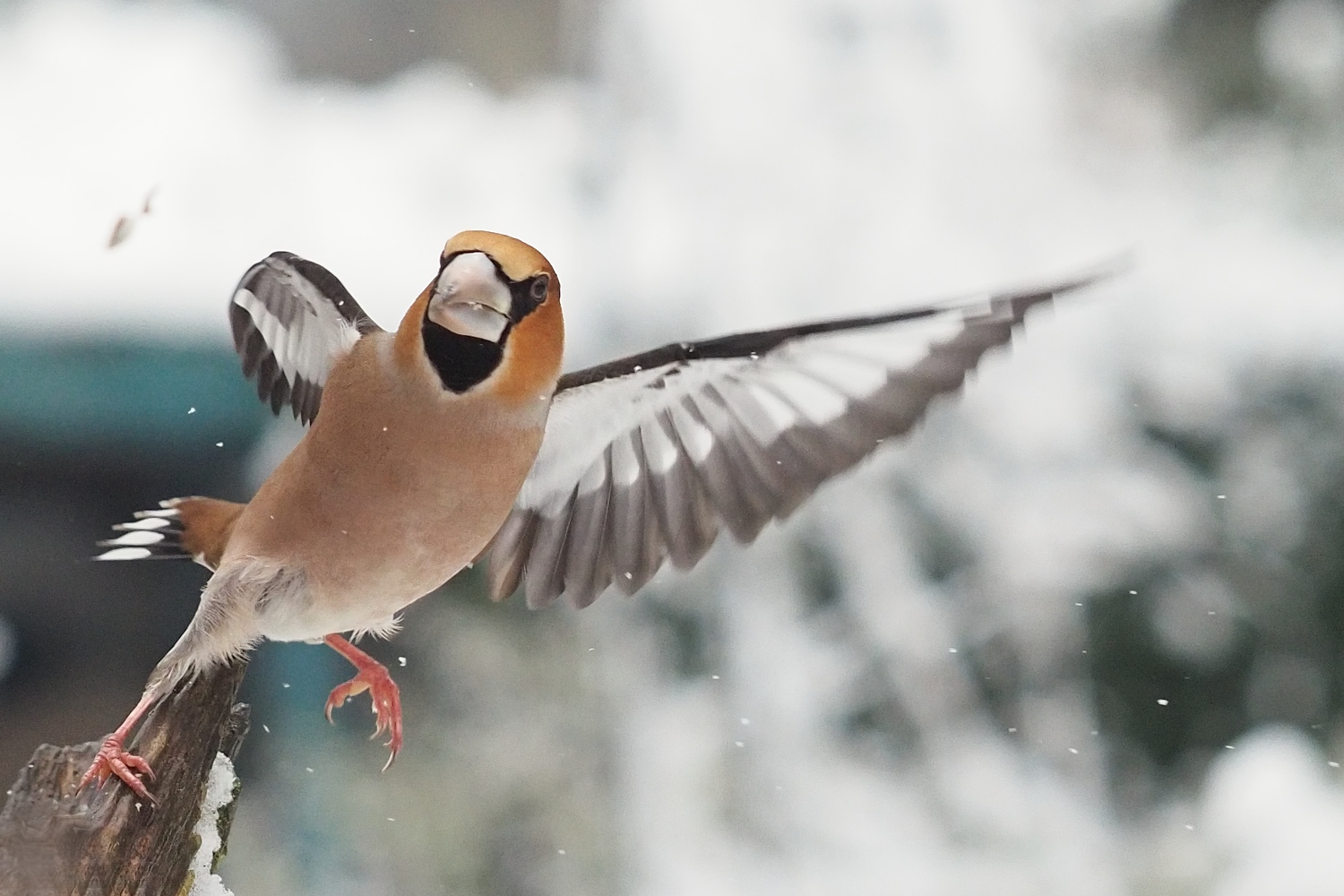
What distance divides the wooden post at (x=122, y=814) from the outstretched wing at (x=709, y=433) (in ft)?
0.61

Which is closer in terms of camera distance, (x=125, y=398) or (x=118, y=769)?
(x=118, y=769)

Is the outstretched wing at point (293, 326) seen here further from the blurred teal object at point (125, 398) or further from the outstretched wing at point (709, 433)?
the blurred teal object at point (125, 398)

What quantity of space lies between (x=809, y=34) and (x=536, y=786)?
3.64ft

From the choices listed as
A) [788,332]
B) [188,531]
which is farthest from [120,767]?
[788,332]

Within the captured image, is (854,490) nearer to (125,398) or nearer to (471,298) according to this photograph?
(125,398)

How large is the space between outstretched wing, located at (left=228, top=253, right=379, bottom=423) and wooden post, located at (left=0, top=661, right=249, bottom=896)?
0.57 feet

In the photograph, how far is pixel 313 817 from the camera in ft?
5.57

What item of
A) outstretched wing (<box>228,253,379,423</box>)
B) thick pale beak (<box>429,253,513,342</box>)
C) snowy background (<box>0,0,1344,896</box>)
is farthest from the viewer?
snowy background (<box>0,0,1344,896</box>)

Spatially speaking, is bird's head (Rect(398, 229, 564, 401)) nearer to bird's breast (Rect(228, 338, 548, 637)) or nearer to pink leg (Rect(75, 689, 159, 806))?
bird's breast (Rect(228, 338, 548, 637))

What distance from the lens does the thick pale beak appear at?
1.85 feet

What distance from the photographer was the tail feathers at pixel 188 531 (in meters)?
0.79

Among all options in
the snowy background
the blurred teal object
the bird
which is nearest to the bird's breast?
the bird

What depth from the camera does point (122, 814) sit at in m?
0.65

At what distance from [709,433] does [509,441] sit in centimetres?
13
